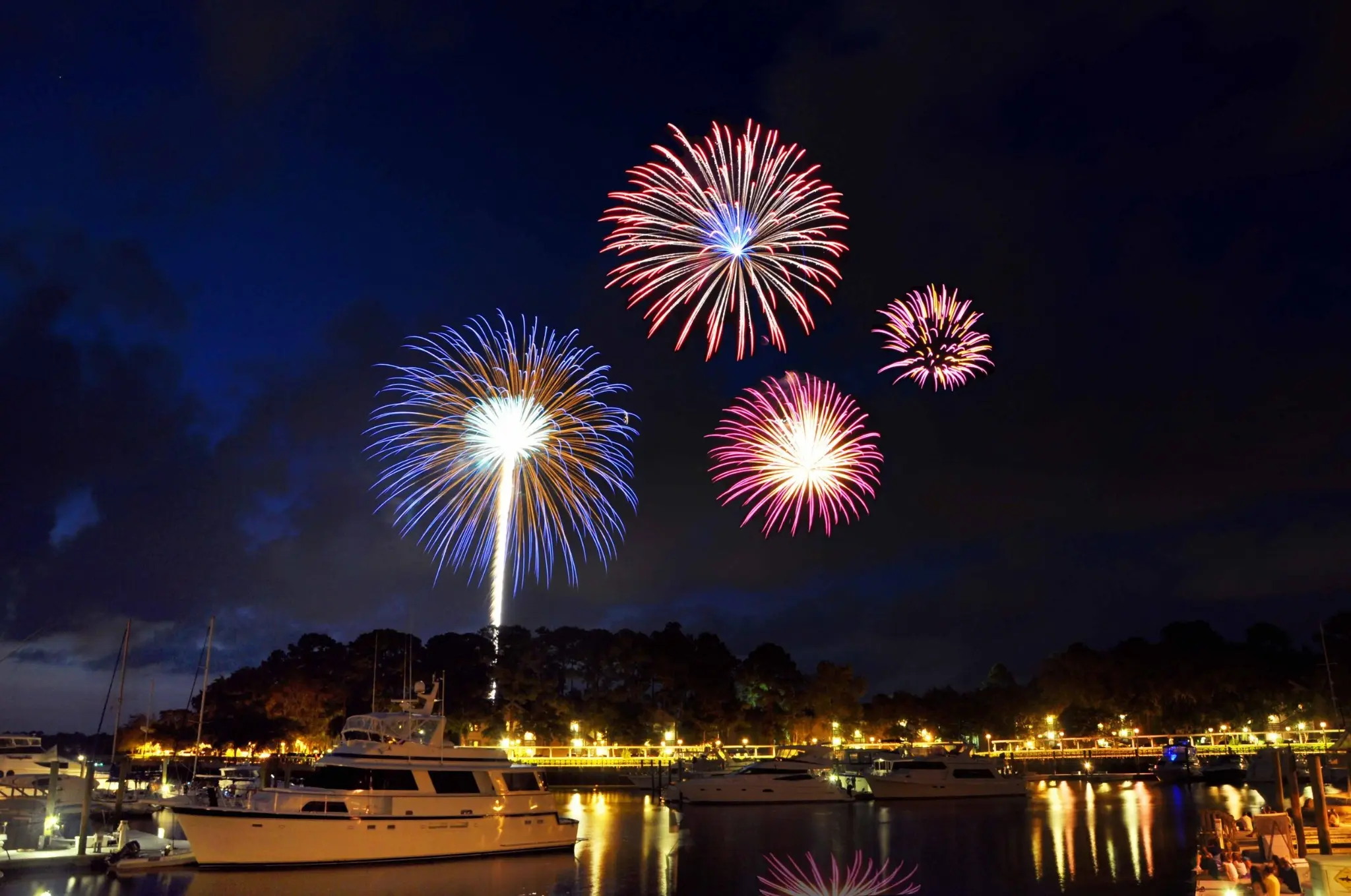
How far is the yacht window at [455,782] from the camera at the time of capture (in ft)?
98.5

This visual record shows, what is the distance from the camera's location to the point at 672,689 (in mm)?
84812

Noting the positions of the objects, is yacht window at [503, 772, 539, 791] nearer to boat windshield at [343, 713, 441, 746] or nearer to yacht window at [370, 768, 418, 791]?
boat windshield at [343, 713, 441, 746]

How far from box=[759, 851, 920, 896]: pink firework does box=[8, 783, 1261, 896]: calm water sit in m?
0.69

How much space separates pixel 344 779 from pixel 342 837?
1608mm

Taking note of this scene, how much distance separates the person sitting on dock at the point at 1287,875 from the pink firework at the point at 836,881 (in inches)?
337

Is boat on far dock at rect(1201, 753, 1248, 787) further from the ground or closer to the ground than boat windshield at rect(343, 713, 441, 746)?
closer to the ground

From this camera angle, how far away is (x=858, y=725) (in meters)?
98.1

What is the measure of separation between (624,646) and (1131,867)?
58778 mm

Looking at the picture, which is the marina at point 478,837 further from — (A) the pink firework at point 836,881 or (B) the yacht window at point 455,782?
(A) the pink firework at point 836,881

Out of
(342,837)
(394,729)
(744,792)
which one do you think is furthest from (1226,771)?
(342,837)

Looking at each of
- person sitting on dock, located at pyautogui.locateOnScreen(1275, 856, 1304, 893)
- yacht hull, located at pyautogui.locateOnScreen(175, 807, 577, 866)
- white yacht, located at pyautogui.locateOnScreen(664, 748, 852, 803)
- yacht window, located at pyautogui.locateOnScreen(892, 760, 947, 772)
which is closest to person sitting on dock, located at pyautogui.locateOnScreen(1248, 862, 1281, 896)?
person sitting on dock, located at pyautogui.locateOnScreen(1275, 856, 1304, 893)

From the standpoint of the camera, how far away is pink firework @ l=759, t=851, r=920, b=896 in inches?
966

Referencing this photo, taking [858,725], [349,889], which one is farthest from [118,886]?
[858,725]

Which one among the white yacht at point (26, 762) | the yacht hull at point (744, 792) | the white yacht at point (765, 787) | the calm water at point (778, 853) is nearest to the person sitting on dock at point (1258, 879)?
the calm water at point (778, 853)
